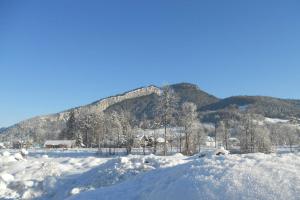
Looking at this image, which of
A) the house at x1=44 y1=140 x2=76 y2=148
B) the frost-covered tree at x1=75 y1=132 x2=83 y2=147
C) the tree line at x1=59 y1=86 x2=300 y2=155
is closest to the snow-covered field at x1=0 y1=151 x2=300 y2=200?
the tree line at x1=59 y1=86 x2=300 y2=155

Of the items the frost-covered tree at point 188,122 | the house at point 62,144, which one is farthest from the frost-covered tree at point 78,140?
the frost-covered tree at point 188,122

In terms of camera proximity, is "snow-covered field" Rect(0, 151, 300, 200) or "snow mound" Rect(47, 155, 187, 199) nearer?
"snow-covered field" Rect(0, 151, 300, 200)

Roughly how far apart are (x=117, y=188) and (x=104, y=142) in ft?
329

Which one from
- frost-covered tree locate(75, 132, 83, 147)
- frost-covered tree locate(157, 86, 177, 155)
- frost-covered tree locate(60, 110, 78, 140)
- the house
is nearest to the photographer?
frost-covered tree locate(157, 86, 177, 155)

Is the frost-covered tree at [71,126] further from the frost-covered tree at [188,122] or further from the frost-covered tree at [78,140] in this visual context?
the frost-covered tree at [188,122]

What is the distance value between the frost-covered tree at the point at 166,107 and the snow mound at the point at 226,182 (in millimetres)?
51699

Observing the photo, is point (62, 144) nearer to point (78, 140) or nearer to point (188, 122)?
point (78, 140)

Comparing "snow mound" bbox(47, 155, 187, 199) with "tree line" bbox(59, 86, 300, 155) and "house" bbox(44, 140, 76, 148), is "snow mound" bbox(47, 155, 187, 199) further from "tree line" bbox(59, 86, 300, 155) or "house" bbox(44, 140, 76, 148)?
"house" bbox(44, 140, 76, 148)

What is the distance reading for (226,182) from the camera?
12.4 metres

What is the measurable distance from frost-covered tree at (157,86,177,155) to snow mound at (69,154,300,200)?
51.7 metres

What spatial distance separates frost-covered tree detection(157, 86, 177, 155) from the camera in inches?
2675

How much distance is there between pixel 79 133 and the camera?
119m

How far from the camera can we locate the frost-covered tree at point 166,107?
223ft

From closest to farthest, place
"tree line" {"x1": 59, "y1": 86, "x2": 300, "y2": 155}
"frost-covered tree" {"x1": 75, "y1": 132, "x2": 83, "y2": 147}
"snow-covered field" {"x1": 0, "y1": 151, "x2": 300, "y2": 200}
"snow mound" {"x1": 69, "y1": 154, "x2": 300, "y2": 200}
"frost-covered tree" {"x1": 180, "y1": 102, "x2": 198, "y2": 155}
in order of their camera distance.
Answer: "snow mound" {"x1": 69, "y1": 154, "x2": 300, "y2": 200}
"snow-covered field" {"x1": 0, "y1": 151, "x2": 300, "y2": 200}
"tree line" {"x1": 59, "y1": 86, "x2": 300, "y2": 155}
"frost-covered tree" {"x1": 180, "y1": 102, "x2": 198, "y2": 155}
"frost-covered tree" {"x1": 75, "y1": 132, "x2": 83, "y2": 147}
